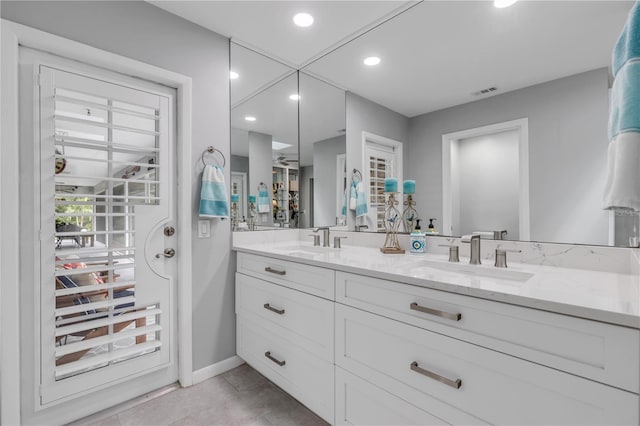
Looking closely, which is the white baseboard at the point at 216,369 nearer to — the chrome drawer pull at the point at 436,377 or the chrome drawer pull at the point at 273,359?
the chrome drawer pull at the point at 273,359

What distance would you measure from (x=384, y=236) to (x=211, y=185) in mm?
1225

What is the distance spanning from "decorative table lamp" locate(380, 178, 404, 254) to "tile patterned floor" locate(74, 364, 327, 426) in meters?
1.04

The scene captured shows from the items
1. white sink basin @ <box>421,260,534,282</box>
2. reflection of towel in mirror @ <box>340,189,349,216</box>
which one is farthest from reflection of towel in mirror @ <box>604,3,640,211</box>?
reflection of towel in mirror @ <box>340,189,349,216</box>

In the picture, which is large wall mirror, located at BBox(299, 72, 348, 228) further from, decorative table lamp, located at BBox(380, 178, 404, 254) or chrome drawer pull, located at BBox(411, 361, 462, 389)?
chrome drawer pull, located at BBox(411, 361, 462, 389)

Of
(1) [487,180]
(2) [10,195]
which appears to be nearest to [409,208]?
(1) [487,180]

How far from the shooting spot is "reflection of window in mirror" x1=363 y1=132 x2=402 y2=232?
1.89m

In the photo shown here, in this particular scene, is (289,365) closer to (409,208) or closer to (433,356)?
(433,356)

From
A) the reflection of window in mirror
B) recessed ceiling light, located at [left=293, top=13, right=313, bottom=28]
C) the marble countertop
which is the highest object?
recessed ceiling light, located at [left=293, top=13, right=313, bottom=28]

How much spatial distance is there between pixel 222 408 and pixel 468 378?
1.43 m

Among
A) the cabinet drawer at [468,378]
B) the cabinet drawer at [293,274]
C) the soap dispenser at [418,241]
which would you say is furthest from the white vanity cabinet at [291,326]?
the soap dispenser at [418,241]

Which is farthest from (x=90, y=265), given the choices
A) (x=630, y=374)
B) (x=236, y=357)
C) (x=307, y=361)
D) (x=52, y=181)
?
(x=630, y=374)

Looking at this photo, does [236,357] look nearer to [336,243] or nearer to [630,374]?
[336,243]

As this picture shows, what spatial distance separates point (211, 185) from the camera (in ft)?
6.49

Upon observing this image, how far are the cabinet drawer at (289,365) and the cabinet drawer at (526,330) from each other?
0.52 m
